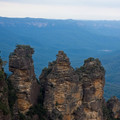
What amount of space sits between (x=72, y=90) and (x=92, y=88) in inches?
95.2

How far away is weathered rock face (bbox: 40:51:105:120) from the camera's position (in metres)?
21.7

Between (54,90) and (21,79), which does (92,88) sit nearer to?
(54,90)

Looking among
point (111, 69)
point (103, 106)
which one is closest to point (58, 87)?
point (103, 106)

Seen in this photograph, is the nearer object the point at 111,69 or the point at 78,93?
the point at 78,93

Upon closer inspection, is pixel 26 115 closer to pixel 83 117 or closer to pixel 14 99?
pixel 14 99

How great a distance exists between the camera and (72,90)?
2222 cm

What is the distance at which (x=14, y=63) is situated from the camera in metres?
20.8

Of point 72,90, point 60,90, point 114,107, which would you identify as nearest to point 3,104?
point 60,90

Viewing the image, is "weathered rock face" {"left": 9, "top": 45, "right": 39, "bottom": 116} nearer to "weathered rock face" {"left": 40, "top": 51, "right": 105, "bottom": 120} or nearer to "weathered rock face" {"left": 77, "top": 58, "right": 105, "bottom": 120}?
"weathered rock face" {"left": 40, "top": 51, "right": 105, "bottom": 120}

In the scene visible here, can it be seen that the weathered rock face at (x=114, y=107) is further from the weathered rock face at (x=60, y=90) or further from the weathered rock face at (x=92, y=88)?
the weathered rock face at (x=60, y=90)

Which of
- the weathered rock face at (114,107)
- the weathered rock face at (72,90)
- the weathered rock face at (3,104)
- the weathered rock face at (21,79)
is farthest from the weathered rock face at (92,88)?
the weathered rock face at (3,104)

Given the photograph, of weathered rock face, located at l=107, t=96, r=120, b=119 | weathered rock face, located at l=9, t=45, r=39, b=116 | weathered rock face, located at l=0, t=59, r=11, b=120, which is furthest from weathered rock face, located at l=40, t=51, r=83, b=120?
weathered rock face, located at l=107, t=96, r=120, b=119

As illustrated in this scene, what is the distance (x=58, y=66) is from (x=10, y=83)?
413 cm

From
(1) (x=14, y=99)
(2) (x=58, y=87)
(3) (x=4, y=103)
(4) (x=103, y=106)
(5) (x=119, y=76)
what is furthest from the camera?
(5) (x=119, y=76)
